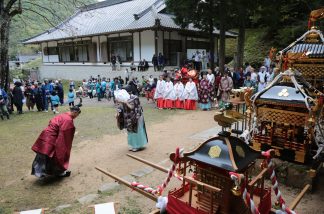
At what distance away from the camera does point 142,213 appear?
176 inches

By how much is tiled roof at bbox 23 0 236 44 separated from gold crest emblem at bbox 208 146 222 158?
16.3m

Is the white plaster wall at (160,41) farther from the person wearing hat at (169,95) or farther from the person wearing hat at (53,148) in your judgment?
the person wearing hat at (53,148)

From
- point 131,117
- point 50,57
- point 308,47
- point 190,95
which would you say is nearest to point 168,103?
point 190,95

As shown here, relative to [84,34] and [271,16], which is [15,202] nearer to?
[271,16]

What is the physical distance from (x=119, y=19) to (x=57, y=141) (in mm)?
19979

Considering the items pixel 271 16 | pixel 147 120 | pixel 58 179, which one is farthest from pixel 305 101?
pixel 271 16

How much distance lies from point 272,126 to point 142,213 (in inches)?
116

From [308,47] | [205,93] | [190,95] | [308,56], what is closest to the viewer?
[308,56]

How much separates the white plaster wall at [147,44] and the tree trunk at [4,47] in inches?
378

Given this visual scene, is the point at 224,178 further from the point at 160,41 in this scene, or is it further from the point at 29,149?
the point at 160,41

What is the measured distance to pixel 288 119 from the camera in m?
4.99

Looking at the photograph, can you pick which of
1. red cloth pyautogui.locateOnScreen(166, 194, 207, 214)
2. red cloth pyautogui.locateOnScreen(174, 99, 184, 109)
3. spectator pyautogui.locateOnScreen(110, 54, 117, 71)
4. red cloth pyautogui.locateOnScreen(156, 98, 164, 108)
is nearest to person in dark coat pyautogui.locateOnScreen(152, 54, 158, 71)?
spectator pyautogui.locateOnScreen(110, 54, 117, 71)

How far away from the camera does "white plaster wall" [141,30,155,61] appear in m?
20.6

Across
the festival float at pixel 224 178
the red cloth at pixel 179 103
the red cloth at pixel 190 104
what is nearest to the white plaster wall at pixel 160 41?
the red cloth at pixel 179 103
